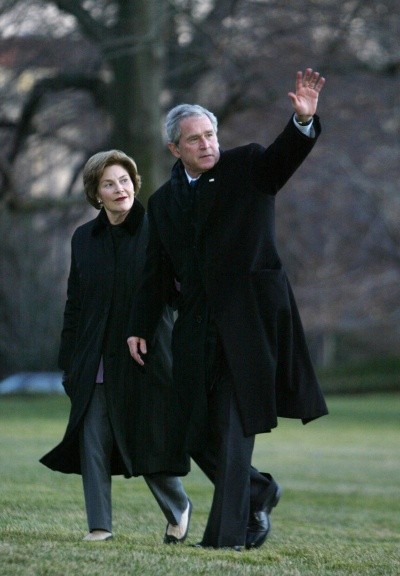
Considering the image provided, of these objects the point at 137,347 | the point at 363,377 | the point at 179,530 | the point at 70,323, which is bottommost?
the point at 363,377

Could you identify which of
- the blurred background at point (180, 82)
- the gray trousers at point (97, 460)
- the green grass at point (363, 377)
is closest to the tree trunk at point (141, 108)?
the blurred background at point (180, 82)

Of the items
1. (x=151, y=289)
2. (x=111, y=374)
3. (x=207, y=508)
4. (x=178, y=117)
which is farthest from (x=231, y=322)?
(x=207, y=508)

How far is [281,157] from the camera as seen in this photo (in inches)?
263

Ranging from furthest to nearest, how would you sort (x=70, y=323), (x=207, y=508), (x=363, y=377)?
(x=363, y=377) < (x=207, y=508) < (x=70, y=323)

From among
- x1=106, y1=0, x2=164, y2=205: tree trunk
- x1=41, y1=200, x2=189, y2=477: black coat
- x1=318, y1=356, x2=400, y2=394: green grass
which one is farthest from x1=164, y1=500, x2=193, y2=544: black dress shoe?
x1=318, y1=356, x2=400, y2=394: green grass

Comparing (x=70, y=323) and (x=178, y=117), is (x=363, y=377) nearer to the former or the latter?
(x=70, y=323)

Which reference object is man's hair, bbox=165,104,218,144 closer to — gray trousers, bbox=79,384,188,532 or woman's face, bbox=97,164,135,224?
woman's face, bbox=97,164,135,224

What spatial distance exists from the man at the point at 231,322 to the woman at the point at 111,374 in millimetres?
334

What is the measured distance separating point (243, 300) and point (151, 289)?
0.52m

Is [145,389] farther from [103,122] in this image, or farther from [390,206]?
[390,206]

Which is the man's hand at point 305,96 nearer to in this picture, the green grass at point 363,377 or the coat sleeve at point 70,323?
the coat sleeve at point 70,323

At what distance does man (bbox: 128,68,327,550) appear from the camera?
687 cm

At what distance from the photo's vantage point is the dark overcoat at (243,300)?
687 cm

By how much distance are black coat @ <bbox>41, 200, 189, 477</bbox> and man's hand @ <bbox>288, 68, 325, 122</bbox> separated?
4.15ft
